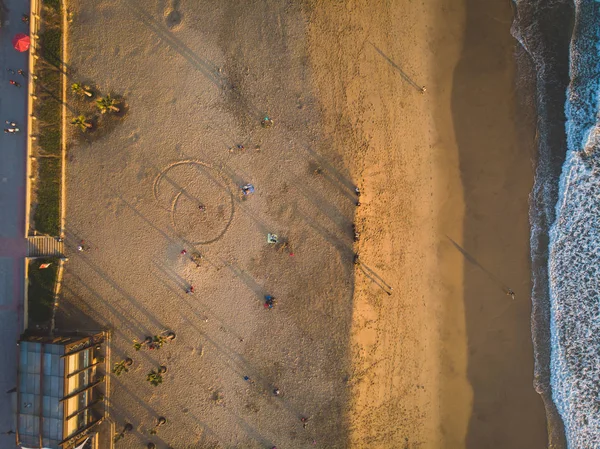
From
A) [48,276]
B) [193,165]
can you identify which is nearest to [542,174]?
[193,165]

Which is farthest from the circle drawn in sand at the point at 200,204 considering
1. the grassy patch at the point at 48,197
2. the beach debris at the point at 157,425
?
the beach debris at the point at 157,425

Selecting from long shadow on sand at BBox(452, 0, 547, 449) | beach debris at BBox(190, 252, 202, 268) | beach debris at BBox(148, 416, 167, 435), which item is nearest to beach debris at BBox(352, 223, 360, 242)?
long shadow on sand at BBox(452, 0, 547, 449)

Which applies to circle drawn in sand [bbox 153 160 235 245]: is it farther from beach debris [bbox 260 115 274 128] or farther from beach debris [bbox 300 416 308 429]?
beach debris [bbox 300 416 308 429]

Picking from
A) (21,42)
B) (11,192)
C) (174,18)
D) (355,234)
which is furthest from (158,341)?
(174,18)

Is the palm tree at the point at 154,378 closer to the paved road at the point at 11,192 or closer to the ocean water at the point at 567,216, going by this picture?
the paved road at the point at 11,192

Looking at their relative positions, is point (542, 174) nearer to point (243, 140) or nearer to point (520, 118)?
point (520, 118)

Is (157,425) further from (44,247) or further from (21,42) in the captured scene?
(21,42)
